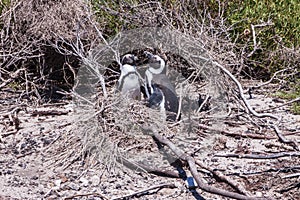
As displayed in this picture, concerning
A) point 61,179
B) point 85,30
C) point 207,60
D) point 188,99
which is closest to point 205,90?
point 188,99

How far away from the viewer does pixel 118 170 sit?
4.68m

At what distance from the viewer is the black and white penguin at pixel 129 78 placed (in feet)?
19.3

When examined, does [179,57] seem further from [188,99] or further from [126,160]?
[126,160]

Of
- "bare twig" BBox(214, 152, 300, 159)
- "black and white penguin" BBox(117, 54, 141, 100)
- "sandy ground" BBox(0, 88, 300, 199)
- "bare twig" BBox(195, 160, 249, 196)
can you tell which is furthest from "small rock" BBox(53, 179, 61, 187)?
"black and white penguin" BBox(117, 54, 141, 100)

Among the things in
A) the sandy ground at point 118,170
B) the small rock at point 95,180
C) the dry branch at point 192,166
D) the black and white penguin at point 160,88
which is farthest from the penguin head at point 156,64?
the small rock at point 95,180

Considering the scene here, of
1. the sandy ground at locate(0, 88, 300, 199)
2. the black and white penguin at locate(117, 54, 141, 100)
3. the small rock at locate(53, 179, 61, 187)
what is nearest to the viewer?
the sandy ground at locate(0, 88, 300, 199)

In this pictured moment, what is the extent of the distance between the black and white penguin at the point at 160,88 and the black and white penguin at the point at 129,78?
4.7 inches

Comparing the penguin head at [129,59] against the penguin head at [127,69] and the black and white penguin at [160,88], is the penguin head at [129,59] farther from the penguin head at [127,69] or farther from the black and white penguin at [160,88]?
the black and white penguin at [160,88]

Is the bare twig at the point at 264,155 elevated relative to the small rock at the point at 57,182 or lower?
elevated

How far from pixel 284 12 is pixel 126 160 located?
3.96 m

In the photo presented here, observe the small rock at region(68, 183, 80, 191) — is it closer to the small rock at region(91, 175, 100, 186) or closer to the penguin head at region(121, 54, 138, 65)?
the small rock at region(91, 175, 100, 186)

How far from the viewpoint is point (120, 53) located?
20.9 feet

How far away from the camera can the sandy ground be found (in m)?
4.35

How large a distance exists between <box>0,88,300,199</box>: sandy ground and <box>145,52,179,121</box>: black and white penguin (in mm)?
429
